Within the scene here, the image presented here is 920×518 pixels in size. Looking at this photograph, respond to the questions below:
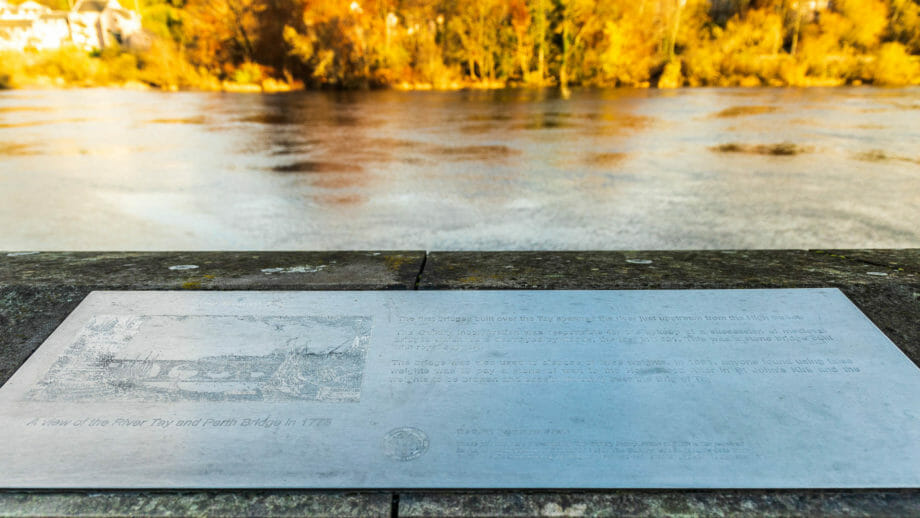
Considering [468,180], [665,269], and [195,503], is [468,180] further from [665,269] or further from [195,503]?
[195,503]

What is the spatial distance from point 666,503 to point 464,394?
568 millimetres

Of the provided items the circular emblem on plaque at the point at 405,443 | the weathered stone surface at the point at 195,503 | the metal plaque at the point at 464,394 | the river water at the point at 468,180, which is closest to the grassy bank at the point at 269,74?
the river water at the point at 468,180

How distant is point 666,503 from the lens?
1372 millimetres

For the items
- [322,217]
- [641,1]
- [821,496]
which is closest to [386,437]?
[821,496]

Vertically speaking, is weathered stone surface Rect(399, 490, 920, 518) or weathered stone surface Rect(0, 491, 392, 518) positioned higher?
weathered stone surface Rect(0, 491, 392, 518)

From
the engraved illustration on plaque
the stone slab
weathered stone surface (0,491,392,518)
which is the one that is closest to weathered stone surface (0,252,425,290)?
the stone slab

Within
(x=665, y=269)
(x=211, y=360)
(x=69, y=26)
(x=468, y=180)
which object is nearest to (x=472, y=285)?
(x=665, y=269)

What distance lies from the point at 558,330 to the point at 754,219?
6315 millimetres

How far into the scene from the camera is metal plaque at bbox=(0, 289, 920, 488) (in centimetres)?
142

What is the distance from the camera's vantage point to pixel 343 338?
1.85 meters

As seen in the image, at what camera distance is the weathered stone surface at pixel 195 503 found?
1.35 meters

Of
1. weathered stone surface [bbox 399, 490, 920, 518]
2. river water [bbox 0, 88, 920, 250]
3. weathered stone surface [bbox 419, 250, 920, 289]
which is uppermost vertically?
weathered stone surface [bbox 419, 250, 920, 289]

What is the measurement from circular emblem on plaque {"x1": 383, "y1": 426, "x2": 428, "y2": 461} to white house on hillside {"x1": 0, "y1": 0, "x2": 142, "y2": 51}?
41.4 m

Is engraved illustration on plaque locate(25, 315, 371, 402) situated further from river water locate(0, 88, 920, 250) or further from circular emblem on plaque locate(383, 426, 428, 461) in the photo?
river water locate(0, 88, 920, 250)
